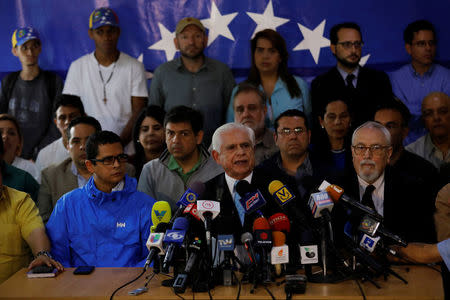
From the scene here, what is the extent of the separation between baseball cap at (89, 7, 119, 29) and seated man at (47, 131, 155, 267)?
91.4 inches

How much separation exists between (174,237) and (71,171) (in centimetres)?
249

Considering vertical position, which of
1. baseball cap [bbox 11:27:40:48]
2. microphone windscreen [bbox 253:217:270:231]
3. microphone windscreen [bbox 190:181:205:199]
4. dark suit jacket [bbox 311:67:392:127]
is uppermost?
baseball cap [bbox 11:27:40:48]

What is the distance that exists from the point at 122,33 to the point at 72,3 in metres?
0.65

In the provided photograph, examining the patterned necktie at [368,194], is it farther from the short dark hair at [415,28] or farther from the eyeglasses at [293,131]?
the short dark hair at [415,28]

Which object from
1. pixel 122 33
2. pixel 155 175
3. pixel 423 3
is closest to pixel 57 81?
pixel 122 33

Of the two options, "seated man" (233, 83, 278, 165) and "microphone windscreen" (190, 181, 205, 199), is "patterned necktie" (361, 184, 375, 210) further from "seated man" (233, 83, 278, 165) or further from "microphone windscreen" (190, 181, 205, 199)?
"seated man" (233, 83, 278, 165)

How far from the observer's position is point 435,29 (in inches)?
237

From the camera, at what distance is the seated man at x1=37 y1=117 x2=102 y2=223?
497 centimetres

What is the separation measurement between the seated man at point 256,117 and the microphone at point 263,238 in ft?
7.50

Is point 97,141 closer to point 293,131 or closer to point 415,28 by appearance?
point 293,131

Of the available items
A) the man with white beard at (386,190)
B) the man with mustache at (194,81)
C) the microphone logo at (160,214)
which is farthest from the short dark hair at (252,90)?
the microphone logo at (160,214)

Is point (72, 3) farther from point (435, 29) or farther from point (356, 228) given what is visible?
point (356, 228)

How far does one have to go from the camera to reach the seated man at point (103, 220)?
397 cm

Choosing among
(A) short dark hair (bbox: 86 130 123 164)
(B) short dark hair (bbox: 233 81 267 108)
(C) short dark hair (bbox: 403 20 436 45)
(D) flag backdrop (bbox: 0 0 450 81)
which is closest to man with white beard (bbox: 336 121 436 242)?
(B) short dark hair (bbox: 233 81 267 108)
